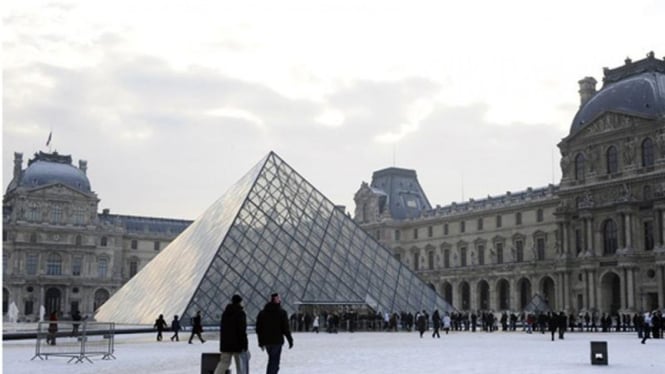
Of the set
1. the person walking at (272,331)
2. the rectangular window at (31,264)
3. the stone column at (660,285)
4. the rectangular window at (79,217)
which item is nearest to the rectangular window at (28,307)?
the rectangular window at (31,264)

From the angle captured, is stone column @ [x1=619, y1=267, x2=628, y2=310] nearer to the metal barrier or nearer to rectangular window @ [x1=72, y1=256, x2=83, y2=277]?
the metal barrier

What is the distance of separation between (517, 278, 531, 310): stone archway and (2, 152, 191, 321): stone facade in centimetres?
3488

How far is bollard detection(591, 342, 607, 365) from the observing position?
38.8 ft

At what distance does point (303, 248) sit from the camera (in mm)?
29766

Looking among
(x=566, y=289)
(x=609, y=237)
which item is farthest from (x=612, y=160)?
(x=566, y=289)

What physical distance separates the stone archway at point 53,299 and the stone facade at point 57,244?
0.09 metres

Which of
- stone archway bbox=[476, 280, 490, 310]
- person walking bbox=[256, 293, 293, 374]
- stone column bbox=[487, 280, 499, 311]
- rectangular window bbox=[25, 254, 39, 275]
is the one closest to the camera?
person walking bbox=[256, 293, 293, 374]

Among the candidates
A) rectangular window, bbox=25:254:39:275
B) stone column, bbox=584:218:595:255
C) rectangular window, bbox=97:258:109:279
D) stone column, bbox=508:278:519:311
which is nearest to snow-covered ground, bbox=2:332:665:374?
stone column, bbox=584:218:595:255

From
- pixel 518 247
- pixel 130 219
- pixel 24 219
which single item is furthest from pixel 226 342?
pixel 130 219

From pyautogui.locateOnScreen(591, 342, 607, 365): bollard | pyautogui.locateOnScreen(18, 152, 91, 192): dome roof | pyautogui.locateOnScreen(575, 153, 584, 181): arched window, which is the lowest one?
pyautogui.locateOnScreen(591, 342, 607, 365): bollard

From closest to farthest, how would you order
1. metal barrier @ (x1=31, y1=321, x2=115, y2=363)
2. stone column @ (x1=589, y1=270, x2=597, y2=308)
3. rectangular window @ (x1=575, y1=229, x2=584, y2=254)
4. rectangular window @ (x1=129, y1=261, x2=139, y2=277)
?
metal barrier @ (x1=31, y1=321, x2=115, y2=363) < stone column @ (x1=589, y1=270, x2=597, y2=308) < rectangular window @ (x1=575, y1=229, x2=584, y2=254) < rectangular window @ (x1=129, y1=261, x2=139, y2=277)

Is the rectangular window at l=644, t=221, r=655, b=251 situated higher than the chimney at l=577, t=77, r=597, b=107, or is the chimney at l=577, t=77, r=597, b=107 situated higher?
the chimney at l=577, t=77, r=597, b=107

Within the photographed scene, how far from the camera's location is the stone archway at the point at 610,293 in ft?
156

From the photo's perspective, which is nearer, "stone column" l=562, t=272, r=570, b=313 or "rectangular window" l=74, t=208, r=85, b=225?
"stone column" l=562, t=272, r=570, b=313
